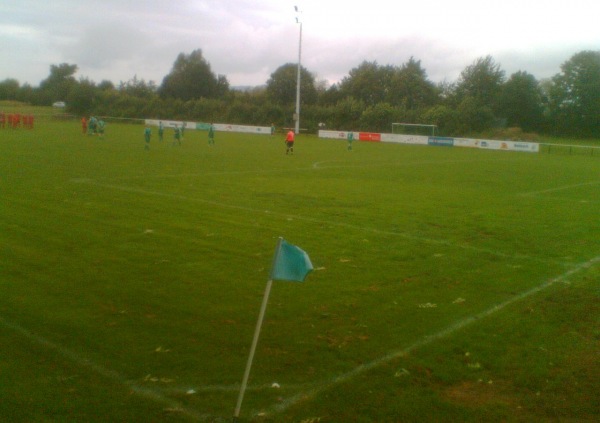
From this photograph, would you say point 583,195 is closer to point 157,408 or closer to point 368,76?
point 157,408

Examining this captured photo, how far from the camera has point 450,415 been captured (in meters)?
5.26

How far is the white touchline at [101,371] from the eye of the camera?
5.25m

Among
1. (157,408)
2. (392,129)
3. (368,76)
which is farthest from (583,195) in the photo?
Answer: (368,76)

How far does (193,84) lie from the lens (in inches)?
4259

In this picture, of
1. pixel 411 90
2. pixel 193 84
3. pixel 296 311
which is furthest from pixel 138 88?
pixel 296 311

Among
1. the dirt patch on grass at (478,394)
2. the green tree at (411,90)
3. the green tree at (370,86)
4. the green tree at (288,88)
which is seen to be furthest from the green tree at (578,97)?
the dirt patch on grass at (478,394)

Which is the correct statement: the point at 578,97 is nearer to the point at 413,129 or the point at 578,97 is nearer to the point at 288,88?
the point at 413,129

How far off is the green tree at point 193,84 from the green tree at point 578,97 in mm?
54784

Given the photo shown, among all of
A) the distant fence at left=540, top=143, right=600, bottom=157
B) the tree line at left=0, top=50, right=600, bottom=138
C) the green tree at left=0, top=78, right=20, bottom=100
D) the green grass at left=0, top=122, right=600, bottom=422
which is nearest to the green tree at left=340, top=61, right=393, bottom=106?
the tree line at left=0, top=50, right=600, bottom=138

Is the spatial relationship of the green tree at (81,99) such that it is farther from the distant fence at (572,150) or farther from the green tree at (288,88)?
the distant fence at (572,150)

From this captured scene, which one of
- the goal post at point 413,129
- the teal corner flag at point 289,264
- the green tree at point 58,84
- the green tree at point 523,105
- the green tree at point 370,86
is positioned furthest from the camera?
the green tree at point 370,86

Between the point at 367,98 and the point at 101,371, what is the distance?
98.0 metres

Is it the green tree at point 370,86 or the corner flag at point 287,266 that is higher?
the green tree at point 370,86

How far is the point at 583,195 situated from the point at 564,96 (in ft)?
218
